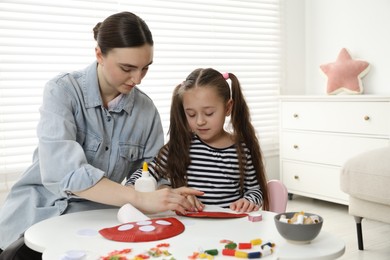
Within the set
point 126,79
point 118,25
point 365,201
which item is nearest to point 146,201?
point 126,79

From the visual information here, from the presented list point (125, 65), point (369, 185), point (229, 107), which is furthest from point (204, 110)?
point (369, 185)

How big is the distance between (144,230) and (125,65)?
62cm

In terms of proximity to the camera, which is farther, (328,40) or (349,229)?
(328,40)

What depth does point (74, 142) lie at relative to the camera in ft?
4.96

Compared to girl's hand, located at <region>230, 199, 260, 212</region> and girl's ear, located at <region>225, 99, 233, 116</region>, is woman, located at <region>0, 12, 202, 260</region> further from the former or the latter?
girl's ear, located at <region>225, 99, 233, 116</region>

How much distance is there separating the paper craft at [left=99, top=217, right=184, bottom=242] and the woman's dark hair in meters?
0.60

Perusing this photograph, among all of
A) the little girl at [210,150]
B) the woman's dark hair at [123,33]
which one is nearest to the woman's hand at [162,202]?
the little girl at [210,150]

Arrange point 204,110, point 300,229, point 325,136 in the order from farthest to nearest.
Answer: point 325,136
point 204,110
point 300,229

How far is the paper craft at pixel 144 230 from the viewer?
1198mm

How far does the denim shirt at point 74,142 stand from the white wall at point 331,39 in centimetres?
259

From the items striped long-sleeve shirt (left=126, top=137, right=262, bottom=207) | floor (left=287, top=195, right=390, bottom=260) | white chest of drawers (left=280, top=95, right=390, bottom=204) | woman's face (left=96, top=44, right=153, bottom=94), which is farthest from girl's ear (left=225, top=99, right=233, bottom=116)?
white chest of drawers (left=280, top=95, right=390, bottom=204)

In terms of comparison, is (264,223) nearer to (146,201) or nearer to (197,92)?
(146,201)

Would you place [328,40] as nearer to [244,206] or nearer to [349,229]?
[349,229]

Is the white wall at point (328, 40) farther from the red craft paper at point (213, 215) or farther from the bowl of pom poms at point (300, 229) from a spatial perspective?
the bowl of pom poms at point (300, 229)
